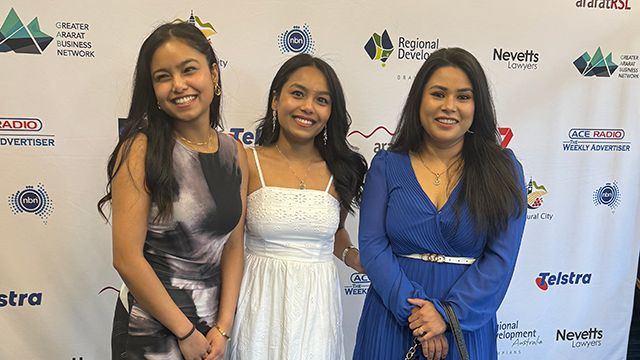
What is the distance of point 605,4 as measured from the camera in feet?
8.61

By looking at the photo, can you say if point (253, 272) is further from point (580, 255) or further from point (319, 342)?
point (580, 255)

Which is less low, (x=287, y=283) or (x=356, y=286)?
(x=287, y=283)

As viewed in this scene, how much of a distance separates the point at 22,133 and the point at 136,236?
1.34 meters

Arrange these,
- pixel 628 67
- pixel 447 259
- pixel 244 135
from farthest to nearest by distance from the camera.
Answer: pixel 628 67, pixel 244 135, pixel 447 259

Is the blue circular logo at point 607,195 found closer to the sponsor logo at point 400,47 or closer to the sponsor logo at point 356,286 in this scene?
the sponsor logo at point 400,47

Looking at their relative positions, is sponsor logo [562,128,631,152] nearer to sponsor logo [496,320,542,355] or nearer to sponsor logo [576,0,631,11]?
sponsor logo [576,0,631,11]

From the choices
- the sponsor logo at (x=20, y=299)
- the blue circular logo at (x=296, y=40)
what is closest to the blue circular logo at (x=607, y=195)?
the blue circular logo at (x=296, y=40)

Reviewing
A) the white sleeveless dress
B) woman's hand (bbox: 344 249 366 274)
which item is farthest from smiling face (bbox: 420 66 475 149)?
woman's hand (bbox: 344 249 366 274)

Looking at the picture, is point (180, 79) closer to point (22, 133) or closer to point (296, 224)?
point (296, 224)

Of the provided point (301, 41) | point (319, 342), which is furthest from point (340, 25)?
point (319, 342)

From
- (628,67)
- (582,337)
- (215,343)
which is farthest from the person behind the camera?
(582,337)

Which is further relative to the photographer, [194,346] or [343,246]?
[343,246]

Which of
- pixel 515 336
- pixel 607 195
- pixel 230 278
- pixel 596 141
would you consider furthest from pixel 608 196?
pixel 230 278

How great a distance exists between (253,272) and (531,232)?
182cm
